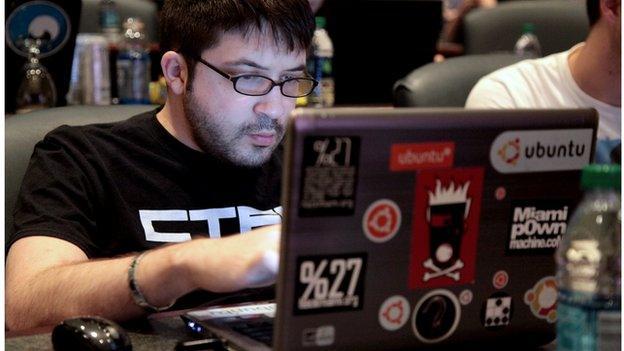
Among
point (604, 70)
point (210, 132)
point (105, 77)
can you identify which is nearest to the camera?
point (210, 132)

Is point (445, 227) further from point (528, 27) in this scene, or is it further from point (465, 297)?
point (528, 27)

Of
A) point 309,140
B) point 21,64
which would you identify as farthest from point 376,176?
point 21,64

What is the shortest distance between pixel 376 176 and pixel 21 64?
185cm

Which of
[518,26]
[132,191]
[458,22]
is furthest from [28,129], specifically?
[458,22]

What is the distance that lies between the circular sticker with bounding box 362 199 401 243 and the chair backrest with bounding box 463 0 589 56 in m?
3.20

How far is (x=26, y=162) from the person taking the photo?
5.63ft

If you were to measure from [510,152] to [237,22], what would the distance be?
2.26 feet

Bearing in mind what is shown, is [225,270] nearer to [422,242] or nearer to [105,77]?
[422,242]

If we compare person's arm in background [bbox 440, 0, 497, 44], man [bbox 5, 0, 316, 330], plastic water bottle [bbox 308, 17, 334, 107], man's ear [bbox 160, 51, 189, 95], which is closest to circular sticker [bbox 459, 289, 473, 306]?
man [bbox 5, 0, 316, 330]

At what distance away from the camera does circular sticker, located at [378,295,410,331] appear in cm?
103

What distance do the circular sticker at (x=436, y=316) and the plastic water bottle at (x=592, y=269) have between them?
0.11 meters

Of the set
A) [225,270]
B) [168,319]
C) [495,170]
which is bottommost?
[168,319]

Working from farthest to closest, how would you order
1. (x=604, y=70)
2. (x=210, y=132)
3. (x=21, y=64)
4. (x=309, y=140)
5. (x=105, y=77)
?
(x=105, y=77) < (x=21, y=64) < (x=604, y=70) < (x=210, y=132) < (x=309, y=140)

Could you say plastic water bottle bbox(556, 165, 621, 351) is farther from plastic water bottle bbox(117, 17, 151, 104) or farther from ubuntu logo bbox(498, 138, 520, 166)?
plastic water bottle bbox(117, 17, 151, 104)
